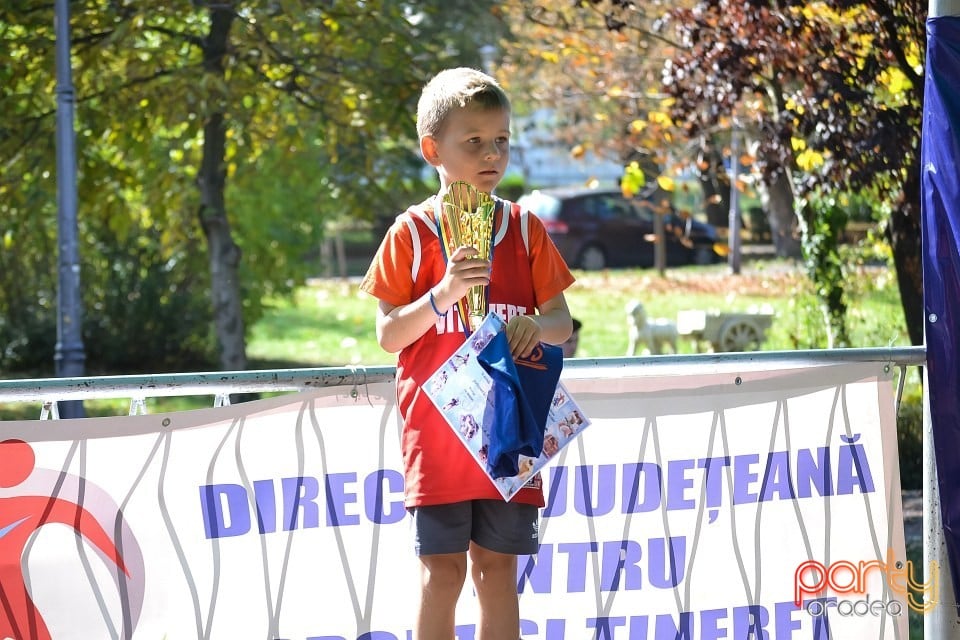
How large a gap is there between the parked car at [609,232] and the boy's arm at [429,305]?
24271 mm

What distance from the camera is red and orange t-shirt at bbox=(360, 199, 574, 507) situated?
311 centimetres

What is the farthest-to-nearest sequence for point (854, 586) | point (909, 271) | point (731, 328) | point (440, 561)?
point (731, 328), point (909, 271), point (854, 586), point (440, 561)

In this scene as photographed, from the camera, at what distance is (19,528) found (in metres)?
3.43

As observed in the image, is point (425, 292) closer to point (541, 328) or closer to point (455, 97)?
point (541, 328)

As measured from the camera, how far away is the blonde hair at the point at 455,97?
3.08m

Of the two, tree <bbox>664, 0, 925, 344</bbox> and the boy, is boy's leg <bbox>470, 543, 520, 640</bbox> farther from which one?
tree <bbox>664, 0, 925, 344</bbox>

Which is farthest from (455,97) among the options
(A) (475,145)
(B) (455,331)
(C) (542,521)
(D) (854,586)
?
(D) (854,586)

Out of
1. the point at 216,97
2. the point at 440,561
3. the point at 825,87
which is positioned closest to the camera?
the point at 440,561

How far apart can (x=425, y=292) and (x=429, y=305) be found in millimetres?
165

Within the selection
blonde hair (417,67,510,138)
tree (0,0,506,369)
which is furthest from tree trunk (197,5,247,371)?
blonde hair (417,67,510,138)

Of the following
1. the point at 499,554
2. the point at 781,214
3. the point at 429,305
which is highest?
the point at 781,214

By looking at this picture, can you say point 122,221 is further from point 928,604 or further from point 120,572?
point 928,604

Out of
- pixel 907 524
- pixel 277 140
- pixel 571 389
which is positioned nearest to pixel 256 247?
pixel 277 140

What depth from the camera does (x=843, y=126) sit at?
6996mm
